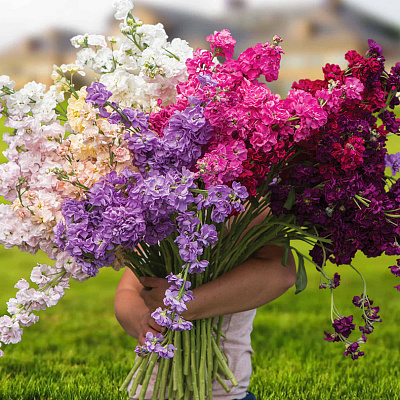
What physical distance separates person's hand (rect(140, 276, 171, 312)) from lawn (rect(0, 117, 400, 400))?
175cm

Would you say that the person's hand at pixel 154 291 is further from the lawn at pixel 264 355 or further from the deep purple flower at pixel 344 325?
the lawn at pixel 264 355

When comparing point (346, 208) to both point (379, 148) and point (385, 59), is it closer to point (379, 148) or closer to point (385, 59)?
point (379, 148)

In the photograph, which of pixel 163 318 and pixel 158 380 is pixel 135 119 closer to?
pixel 163 318

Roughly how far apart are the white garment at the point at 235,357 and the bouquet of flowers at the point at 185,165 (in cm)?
19

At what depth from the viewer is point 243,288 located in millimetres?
1959

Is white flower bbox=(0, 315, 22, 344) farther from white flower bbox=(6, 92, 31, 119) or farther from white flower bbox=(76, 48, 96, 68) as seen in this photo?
white flower bbox=(76, 48, 96, 68)

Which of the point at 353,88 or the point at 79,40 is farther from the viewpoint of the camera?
the point at 79,40

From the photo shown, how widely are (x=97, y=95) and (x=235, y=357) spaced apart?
1.12 m

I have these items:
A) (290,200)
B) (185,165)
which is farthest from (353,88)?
(185,165)

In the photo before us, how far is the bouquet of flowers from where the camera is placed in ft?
5.14

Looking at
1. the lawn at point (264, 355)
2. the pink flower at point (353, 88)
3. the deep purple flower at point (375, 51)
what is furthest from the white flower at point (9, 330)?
the lawn at point (264, 355)

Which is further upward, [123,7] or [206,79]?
[123,7]

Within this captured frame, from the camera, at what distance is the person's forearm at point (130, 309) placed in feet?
7.38

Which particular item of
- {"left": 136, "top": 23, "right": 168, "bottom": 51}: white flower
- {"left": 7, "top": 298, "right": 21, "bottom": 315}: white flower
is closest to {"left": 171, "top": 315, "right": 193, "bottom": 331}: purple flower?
{"left": 7, "top": 298, "right": 21, "bottom": 315}: white flower
